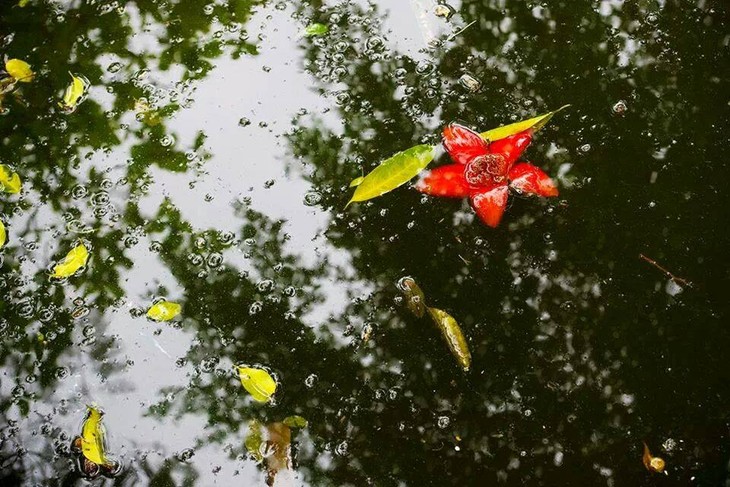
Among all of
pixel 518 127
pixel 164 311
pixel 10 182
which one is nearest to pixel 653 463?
pixel 518 127

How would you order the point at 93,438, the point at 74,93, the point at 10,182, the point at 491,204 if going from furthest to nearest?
the point at 74,93 → the point at 10,182 → the point at 491,204 → the point at 93,438

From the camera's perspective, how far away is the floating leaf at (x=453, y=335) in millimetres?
1283

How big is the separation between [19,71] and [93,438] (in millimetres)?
Result: 1260

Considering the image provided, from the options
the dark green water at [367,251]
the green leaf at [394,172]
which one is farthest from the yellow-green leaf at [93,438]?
the green leaf at [394,172]

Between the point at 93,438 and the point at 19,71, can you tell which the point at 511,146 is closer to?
the point at 93,438

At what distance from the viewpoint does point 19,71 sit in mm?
1734

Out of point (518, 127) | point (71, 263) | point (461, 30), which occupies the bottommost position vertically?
point (71, 263)

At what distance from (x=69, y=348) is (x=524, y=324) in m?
1.21

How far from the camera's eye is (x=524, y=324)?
4.29ft

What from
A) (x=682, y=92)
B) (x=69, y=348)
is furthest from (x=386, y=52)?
(x=69, y=348)

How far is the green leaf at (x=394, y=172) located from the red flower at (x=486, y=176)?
→ 0.04 meters

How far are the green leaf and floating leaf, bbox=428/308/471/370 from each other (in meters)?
0.37

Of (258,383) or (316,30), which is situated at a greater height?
(316,30)

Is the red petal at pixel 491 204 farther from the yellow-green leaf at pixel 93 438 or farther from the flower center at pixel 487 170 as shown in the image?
the yellow-green leaf at pixel 93 438
